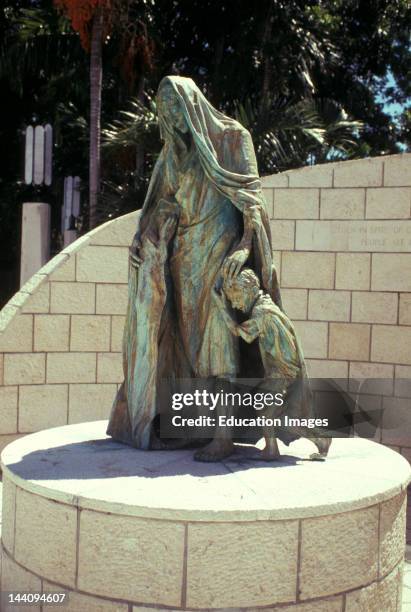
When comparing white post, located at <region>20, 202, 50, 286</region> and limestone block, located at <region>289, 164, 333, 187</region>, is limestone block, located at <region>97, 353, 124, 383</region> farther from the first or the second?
white post, located at <region>20, 202, 50, 286</region>

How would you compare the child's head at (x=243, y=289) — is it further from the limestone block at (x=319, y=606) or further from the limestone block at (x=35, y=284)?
the limestone block at (x=35, y=284)

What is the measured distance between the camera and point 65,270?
662 centimetres

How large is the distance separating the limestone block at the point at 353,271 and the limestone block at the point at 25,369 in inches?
113

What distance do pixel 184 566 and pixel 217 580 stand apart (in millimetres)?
149

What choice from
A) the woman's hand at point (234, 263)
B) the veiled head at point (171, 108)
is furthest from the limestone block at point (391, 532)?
the veiled head at point (171, 108)

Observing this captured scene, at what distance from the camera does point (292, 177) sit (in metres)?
7.05

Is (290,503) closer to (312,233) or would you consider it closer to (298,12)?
(312,233)

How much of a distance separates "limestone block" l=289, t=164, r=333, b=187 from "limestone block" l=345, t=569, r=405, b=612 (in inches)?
165

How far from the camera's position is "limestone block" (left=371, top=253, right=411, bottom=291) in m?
6.81

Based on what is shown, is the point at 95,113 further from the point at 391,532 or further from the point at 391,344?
the point at 391,532

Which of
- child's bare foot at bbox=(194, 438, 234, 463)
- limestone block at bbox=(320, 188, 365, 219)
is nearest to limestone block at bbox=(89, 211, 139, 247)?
limestone block at bbox=(320, 188, 365, 219)

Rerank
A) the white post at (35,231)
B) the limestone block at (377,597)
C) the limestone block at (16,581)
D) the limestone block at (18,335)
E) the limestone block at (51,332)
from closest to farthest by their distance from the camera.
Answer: the limestone block at (377,597), the limestone block at (16,581), the limestone block at (18,335), the limestone block at (51,332), the white post at (35,231)

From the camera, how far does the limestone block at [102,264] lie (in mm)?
6664

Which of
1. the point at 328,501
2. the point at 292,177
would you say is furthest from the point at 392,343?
the point at 328,501
